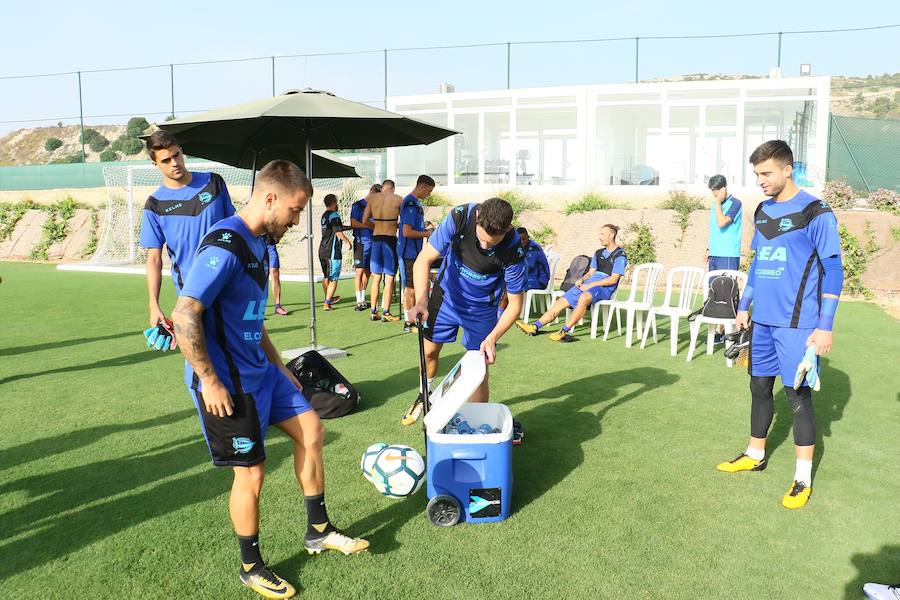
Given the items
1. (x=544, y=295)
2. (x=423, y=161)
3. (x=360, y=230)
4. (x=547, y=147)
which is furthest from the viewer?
(x=423, y=161)

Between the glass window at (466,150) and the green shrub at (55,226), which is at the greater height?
the glass window at (466,150)

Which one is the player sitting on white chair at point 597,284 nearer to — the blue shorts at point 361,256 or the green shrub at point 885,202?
the blue shorts at point 361,256

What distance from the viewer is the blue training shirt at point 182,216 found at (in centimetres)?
474

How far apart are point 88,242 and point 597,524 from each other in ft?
73.6

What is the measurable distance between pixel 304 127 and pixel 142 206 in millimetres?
13679

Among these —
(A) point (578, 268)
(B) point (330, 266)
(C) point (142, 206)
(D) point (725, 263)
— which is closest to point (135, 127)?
(C) point (142, 206)

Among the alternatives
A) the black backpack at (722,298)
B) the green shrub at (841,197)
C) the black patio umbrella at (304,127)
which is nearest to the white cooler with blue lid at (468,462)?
the black patio umbrella at (304,127)

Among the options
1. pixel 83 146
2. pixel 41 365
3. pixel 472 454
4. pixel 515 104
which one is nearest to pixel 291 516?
pixel 472 454

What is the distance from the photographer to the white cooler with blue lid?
3.49 m

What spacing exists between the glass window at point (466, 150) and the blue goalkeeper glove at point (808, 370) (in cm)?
1931

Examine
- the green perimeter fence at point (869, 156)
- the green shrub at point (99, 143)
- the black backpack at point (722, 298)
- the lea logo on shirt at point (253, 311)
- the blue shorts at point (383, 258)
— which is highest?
the green shrub at point (99, 143)

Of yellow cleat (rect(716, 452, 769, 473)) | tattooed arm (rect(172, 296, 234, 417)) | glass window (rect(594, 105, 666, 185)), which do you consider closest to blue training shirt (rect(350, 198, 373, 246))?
yellow cleat (rect(716, 452, 769, 473))

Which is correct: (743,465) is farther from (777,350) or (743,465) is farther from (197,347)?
(197,347)

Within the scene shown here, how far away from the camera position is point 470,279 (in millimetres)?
4656
